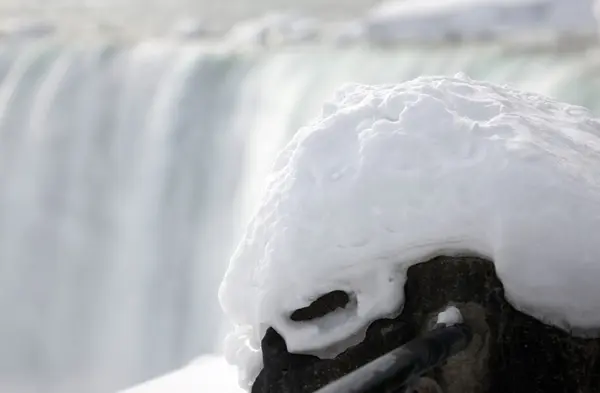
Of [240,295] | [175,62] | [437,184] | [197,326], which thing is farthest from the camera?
[175,62]

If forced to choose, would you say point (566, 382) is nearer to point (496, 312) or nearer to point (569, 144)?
point (496, 312)

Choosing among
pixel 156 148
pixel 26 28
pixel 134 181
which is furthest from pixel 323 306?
pixel 26 28

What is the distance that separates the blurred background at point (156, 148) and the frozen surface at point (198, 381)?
292 cm

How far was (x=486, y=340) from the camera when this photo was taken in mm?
1246

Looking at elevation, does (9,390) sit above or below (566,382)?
above

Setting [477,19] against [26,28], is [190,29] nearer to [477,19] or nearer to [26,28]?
[26,28]

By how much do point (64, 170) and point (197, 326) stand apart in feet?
7.74

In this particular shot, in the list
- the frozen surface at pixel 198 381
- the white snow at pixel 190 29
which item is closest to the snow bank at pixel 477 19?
the white snow at pixel 190 29

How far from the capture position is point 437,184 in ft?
4.01

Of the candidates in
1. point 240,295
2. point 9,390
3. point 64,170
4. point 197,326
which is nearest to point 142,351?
point 197,326

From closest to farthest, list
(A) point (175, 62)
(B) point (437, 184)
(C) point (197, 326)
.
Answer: (B) point (437, 184), (C) point (197, 326), (A) point (175, 62)

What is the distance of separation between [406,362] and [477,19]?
20.8ft

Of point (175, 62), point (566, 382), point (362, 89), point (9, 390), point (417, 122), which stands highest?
point (175, 62)

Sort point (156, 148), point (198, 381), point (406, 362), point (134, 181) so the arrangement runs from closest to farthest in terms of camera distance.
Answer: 1. point (406, 362)
2. point (198, 381)
3. point (156, 148)
4. point (134, 181)
